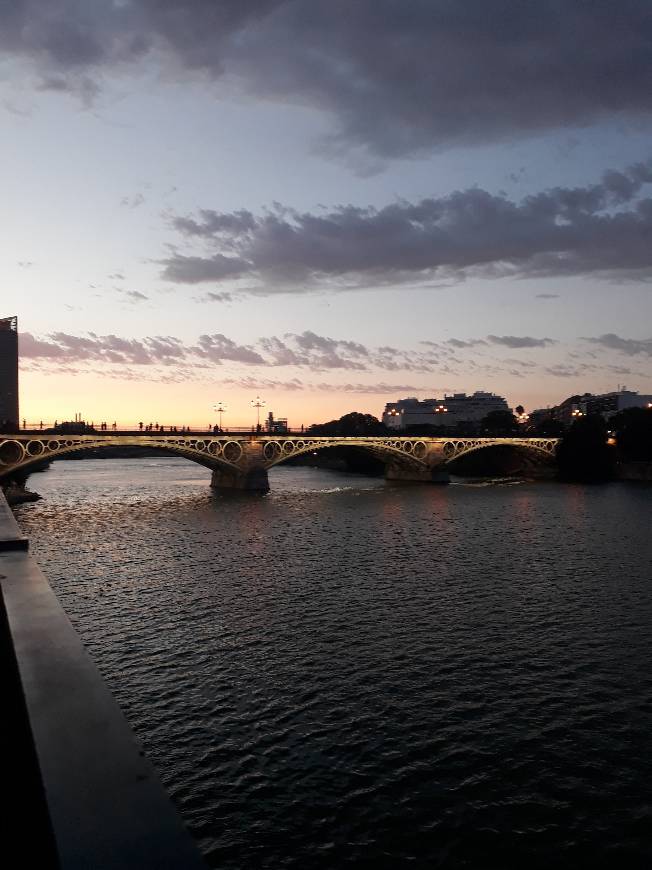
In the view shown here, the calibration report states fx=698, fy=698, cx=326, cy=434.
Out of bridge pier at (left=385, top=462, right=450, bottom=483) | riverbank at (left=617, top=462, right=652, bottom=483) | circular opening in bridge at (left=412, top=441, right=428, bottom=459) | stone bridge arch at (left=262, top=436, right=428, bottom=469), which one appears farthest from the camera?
riverbank at (left=617, top=462, right=652, bottom=483)

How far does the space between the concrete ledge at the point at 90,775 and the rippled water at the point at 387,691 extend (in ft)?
23.5

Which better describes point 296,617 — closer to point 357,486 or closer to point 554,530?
point 554,530

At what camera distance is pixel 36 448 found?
9519cm

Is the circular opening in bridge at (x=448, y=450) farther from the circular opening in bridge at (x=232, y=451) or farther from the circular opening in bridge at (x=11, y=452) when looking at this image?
the circular opening in bridge at (x=11, y=452)

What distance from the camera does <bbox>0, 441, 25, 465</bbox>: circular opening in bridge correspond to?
3704 inches

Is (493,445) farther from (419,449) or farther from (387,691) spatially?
(387,691)

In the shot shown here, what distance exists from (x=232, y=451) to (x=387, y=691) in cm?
9671

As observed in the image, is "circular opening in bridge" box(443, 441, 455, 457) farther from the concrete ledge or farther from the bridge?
the concrete ledge

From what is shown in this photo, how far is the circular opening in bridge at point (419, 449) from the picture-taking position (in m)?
142

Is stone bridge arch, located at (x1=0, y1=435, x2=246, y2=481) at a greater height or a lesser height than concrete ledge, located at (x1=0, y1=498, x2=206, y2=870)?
greater

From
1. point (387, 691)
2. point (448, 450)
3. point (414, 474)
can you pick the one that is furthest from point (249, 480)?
point (387, 691)

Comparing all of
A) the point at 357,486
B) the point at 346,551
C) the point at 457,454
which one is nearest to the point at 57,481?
the point at 357,486

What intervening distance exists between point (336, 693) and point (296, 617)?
10128 mm

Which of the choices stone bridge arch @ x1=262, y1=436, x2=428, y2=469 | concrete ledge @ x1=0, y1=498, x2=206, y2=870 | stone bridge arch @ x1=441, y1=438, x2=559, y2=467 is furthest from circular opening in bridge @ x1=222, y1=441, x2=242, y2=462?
concrete ledge @ x1=0, y1=498, x2=206, y2=870
